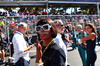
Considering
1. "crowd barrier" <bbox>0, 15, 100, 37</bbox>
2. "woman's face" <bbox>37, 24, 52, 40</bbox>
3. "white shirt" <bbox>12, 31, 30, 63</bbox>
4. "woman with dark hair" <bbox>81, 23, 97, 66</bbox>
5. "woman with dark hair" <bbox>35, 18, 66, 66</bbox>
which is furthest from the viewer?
"crowd barrier" <bbox>0, 15, 100, 37</bbox>

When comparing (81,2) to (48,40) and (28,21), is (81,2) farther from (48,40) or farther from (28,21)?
(48,40)

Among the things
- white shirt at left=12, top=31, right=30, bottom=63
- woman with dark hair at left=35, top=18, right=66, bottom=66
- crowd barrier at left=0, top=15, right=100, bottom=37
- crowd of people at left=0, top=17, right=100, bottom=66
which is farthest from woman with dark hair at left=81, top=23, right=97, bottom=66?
crowd barrier at left=0, top=15, right=100, bottom=37

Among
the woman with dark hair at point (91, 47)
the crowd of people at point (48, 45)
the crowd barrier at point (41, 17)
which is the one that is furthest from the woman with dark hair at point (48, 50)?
the crowd barrier at point (41, 17)

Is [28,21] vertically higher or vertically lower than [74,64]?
higher

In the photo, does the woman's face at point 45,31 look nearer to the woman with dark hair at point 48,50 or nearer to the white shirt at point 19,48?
the woman with dark hair at point 48,50

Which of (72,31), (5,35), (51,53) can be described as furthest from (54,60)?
(72,31)

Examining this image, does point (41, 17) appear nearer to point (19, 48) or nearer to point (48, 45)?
point (19, 48)

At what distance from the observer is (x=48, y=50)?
173 centimetres

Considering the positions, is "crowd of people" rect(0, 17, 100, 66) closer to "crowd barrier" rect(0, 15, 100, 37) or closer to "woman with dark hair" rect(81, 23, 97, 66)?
"woman with dark hair" rect(81, 23, 97, 66)

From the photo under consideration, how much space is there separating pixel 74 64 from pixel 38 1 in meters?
16.5

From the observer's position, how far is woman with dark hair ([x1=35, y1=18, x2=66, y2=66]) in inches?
65.2

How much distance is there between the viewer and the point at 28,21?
36.8 feet

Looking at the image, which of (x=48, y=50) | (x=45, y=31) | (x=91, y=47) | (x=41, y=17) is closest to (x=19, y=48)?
(x=45, y=31)

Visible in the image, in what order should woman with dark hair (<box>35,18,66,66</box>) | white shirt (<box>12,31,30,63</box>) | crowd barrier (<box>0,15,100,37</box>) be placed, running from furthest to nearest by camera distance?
crowd barrier (<box>0,15,100,37</box>) → white shirt (<box>12,31,30,63</box>) → woman with dark hair (<box>35,18,66,66</box>)
